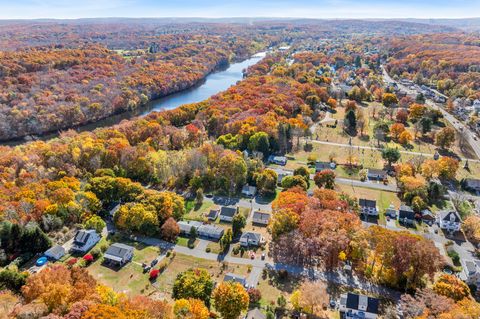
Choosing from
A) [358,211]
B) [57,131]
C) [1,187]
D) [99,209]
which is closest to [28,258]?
[99,209]

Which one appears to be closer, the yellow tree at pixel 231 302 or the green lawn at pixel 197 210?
the yellow tree at pixel 231 302

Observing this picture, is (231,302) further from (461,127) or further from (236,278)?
(461,127)

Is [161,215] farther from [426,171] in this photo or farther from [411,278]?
[426,171]

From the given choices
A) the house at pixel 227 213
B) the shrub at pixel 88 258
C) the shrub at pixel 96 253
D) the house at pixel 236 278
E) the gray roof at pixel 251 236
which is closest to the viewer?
the house at pixel 236 278

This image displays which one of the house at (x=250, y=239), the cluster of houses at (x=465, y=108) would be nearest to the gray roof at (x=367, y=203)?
the house at (x=250, y=239)

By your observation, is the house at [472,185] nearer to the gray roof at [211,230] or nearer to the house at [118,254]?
the gray roof at [211,230]

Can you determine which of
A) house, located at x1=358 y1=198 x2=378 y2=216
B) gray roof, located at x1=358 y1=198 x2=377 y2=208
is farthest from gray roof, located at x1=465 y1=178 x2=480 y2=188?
house, located at x1=358 y1=198 x2=378 y2=216
